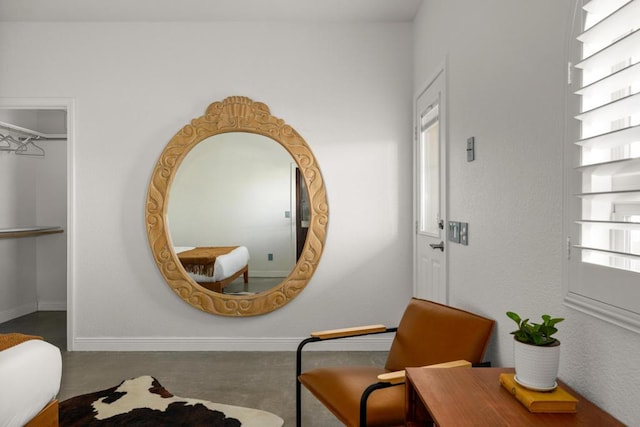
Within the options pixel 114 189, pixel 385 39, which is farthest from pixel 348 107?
pixel 114 189

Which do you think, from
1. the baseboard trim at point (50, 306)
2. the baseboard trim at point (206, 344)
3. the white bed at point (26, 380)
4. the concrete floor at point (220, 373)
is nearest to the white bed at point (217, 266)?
the baseboard trim at point (206, 344)

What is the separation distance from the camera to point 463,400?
1231 millimetres

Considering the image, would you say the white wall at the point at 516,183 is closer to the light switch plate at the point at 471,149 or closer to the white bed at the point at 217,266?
the light switch plate at the point at 471,149

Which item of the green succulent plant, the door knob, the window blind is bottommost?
the green succulent plant

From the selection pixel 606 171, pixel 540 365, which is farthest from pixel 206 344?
pixel 606 171

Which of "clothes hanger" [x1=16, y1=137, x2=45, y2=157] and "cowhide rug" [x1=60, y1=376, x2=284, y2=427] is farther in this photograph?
"clothes hanger" [x1=16, y1=137, x2=45, y2=157]

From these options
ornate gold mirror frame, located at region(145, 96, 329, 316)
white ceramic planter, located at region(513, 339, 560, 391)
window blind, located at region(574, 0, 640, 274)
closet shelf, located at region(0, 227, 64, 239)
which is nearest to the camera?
window blind, located at region(574, 0, 640, 274)

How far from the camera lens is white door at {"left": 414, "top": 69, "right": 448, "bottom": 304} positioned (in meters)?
2.72

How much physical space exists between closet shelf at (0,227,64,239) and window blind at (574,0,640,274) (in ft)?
15.9

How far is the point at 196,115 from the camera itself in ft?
12.0

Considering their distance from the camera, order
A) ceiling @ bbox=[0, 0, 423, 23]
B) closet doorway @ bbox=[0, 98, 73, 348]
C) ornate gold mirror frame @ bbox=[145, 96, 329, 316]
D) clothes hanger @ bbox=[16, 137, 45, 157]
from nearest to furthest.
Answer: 1. ceiling @ bbox=[0, 0, 423, 23]
2. ornate gold mirror frame @ bbox=[145, 96, 329, 316]
3. clothes hanger @ bbox=[16, 137, 45, 157]
4. closet doorway @ bbox=[0, 98, 73, 348]

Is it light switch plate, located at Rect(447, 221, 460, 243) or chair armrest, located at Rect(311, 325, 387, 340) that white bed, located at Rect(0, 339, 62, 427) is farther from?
light switch plate, located at Rect(447, 221, 460, 243)

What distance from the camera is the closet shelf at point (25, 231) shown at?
169 inches

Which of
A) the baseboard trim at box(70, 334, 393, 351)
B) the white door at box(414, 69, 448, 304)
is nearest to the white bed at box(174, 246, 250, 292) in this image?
the baseboard trim at box(70, 334, 393, 351)
